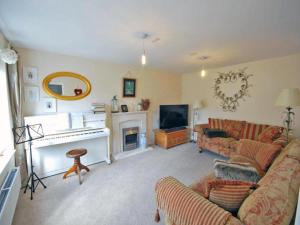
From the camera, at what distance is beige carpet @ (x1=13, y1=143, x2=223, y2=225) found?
1836 mm

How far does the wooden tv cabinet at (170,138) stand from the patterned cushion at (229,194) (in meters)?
3.08

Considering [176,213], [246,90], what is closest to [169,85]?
[246,90]

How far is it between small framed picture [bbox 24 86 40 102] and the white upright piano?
39 cm

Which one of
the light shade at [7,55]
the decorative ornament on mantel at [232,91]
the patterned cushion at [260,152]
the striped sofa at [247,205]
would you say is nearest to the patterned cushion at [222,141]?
the patterned cushion at [260,152]

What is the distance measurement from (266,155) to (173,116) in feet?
9.37

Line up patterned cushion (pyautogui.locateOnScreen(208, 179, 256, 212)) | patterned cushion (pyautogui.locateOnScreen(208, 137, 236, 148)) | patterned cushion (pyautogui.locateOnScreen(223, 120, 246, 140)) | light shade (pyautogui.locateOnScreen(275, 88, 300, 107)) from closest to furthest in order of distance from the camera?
patterned cushion (pyautogui.locateOnScreen(208, 179, 256, 212)) < light shade (pyautogui.locateOnScreen(275, 88, 300, 107)) < patterned cushion (pyautogui.locateOnScreen(208, 137, 236, 148)) < patterned cushion (pyautogui.locateOnScreen(223, 120, 246, 140))

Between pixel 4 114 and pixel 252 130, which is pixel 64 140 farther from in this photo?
pixel 252 130

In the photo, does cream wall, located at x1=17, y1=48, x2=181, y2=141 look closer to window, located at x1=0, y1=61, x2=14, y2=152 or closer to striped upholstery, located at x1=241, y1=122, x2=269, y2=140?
window, located at x1=0, y1=61, x2=14, y2=152

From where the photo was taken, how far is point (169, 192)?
50.3 inches

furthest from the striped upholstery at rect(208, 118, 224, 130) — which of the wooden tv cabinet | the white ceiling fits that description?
the white ceiling

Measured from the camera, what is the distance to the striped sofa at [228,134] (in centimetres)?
338

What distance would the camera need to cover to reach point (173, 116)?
4.75 metres

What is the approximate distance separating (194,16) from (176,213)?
1.93 metres

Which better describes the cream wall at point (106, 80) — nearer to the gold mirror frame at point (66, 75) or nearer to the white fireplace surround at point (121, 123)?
the gold mirror frame at point (66, 75)
